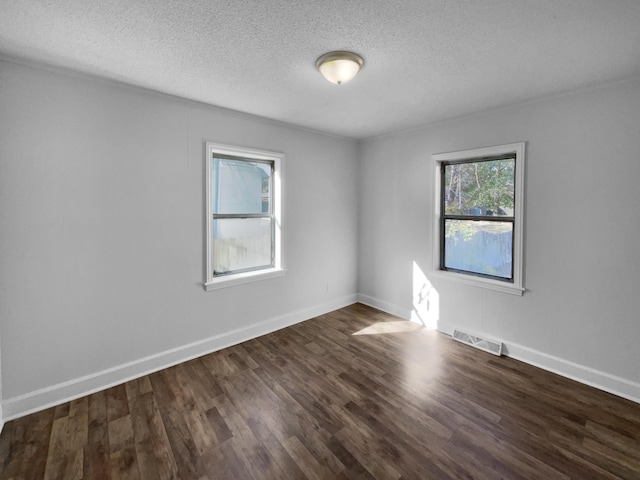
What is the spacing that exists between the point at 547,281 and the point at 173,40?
12.2 feet

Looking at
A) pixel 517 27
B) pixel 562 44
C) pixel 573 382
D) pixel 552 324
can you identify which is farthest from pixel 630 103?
pixel 573 382

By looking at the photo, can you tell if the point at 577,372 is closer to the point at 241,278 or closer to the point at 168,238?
the point at 241,278

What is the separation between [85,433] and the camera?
206cm

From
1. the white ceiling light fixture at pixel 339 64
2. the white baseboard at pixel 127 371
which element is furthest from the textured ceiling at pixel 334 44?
the white baseboard at pixel 127 371

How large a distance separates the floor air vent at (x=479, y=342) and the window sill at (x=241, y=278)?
225 cm

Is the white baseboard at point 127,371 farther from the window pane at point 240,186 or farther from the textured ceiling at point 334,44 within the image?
the textured ceiling at point 334,44

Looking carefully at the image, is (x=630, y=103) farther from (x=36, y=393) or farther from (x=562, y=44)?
(x=36, y=393)

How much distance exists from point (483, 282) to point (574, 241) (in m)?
0.92

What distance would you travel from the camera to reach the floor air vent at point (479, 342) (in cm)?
317

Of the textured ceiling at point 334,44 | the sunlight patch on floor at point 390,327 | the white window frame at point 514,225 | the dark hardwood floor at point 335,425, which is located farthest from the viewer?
the sunlight patch on floor at point 390,327

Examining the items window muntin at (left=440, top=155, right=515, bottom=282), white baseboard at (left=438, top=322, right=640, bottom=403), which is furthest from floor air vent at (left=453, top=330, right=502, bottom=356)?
window muntin at (left=440, top=155, right=515, bottom=282)

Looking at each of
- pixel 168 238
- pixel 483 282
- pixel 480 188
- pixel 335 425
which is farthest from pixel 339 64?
pixel 483 282

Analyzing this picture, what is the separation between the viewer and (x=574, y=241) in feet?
8.92

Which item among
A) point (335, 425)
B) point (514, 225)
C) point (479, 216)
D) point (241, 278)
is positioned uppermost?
point (479, 216)
